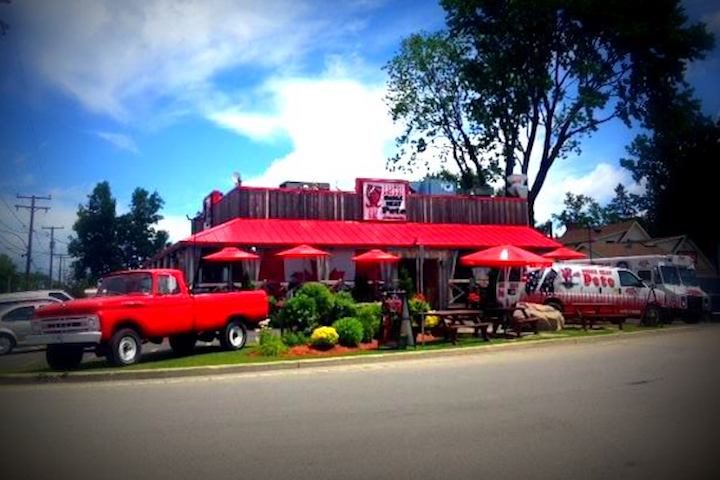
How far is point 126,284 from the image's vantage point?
13703mm

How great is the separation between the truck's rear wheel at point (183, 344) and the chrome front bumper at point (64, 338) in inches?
120

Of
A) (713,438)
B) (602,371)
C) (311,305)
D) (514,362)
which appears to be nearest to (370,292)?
(311,305)

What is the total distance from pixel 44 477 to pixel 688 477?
18.0ft

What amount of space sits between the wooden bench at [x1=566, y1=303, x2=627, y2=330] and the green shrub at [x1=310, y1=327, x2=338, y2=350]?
354 inches

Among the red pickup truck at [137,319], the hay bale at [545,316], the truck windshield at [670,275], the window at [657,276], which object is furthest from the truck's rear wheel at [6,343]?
the truck windshield at [670,275]

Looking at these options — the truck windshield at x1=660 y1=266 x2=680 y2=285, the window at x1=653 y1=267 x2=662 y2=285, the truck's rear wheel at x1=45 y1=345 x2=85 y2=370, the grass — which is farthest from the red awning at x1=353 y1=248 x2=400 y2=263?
the truck's rear wheel at x1=45 y1=345 x2=85 y2=370

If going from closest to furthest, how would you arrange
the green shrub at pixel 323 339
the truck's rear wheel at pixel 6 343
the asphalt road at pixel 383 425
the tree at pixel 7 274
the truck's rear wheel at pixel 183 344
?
the asphalt road at pixel 383 425
the tree at pixel 7 274
the truck's rear wheel at pixel 6 343
the green shrub at pixel 323 339
the truck's rear wheel at pixel 183 344

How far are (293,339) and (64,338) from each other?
4.99m

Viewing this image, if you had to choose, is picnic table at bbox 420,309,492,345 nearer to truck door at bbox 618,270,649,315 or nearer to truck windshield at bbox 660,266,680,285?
Result: truck door at bbox 618,270,649,315

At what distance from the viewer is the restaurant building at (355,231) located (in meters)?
24.4

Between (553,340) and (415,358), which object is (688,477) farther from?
(553,340)

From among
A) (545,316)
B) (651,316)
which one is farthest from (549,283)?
(651,316)

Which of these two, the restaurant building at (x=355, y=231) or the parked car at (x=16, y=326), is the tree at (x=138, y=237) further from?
the parked car at (x=16, y=326)

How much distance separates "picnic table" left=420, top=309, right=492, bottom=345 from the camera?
16073 millimetres
